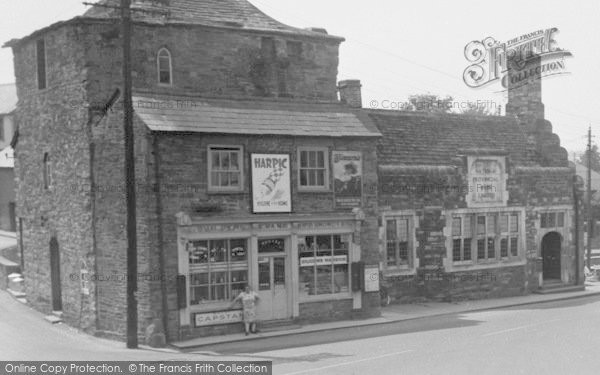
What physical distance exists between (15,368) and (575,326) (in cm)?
1462

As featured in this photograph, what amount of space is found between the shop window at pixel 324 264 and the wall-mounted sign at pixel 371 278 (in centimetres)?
61

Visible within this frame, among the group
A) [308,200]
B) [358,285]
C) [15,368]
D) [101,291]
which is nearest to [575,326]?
[358,285]

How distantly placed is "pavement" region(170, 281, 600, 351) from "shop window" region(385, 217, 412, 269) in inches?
58.6

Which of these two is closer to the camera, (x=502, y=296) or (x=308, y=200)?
(x=308, y=200)

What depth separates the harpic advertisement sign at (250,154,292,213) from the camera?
70.6 ft

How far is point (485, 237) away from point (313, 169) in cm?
877

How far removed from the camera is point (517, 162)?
1174 inches

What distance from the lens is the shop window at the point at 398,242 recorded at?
2608 centimetres

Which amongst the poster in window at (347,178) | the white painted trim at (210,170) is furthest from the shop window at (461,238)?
the white painted trim at (210,170)

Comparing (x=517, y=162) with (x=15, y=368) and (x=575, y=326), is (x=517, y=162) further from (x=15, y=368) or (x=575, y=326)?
(x=15, y=368)

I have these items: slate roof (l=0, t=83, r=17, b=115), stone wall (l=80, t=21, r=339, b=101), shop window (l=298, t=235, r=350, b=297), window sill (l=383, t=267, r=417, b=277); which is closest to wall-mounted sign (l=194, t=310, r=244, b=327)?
shop window (l=298, t=235, r=350, b=297)

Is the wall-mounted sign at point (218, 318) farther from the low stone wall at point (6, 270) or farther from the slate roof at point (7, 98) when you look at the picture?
the slate roof at point (7, 98)

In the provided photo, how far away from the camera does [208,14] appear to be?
24.0m

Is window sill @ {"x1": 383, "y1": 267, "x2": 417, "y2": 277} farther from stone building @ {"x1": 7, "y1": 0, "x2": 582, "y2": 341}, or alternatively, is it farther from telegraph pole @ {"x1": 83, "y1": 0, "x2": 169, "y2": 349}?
telegraph pole @ {"x1": 83, "y1": 0, "x2": 169, "y2": 349}
